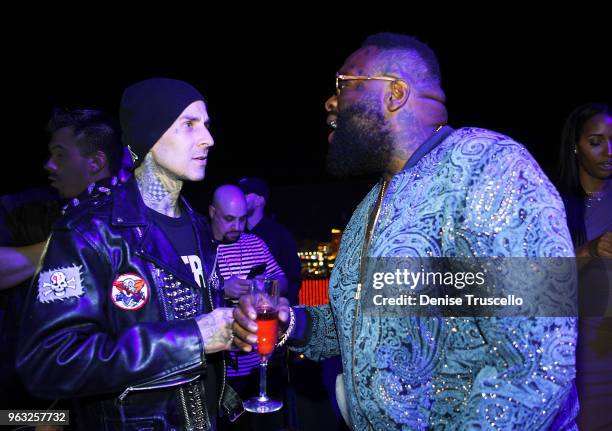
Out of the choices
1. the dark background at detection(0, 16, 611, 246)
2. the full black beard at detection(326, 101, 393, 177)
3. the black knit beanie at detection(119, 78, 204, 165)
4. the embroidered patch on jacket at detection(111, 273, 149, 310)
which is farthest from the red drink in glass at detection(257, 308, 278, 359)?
the dark background at detection(0, 16, 611, 246)

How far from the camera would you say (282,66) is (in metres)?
6.37

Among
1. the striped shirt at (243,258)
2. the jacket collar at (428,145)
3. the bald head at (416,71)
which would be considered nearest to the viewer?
the jacket collar at (428,145)

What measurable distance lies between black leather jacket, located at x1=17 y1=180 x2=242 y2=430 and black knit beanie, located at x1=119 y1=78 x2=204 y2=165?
0.24m

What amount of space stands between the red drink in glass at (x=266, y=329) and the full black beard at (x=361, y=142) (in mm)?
709

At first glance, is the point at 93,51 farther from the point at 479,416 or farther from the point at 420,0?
the point at 479,416

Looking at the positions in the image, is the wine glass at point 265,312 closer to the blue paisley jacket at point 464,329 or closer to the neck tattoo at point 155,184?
the blue paisley jacket at point 464,329

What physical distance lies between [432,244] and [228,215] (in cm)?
338

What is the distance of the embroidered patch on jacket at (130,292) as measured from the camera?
1.91m

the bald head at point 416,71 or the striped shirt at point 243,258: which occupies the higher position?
the bald head at point 416,71

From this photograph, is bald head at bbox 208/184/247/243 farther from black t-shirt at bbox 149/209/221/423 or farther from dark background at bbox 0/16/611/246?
dark background at bbox 0/16/611/246

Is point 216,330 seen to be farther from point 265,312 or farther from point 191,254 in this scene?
point 191,254

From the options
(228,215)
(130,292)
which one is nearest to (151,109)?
(130,292)

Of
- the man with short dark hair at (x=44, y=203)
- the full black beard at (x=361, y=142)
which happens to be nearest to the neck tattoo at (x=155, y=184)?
the man with short dark hair at (x=44, y=203)

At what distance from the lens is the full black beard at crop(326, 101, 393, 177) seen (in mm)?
1824
